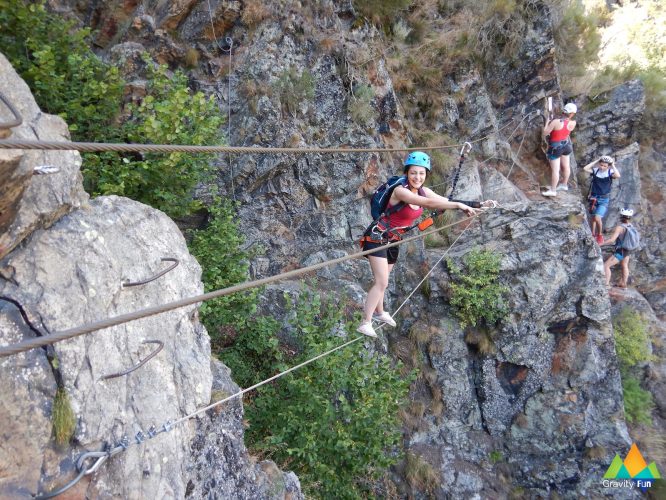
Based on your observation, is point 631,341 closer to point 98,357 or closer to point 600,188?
point 600,188

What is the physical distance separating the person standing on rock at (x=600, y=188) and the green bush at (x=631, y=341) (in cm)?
198

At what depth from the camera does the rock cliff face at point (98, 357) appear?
2572mm

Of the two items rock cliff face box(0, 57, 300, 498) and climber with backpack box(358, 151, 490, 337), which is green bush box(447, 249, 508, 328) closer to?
climber with backpack box(358, 151, 490, 337)

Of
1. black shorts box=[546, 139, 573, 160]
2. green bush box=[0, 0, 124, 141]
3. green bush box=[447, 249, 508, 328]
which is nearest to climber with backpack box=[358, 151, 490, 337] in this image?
green bush box=[447, 249, 508, 328]

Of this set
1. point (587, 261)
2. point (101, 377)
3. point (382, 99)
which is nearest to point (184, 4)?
point (382, 99)

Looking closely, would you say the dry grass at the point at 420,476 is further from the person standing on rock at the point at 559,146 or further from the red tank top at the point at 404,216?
the person standing on rock at the point at 559,146

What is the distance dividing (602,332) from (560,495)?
3179 mm

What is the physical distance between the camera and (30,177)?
8.86ft

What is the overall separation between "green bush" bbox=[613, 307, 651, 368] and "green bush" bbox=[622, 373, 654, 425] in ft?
1.37

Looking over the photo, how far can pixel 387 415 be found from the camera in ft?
17.5

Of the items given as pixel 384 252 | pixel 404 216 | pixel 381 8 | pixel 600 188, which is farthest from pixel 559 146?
pixel 384 252

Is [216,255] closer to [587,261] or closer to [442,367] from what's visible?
[442,367]

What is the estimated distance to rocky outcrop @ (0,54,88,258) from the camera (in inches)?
102

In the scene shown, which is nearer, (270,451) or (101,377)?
(101,377)
